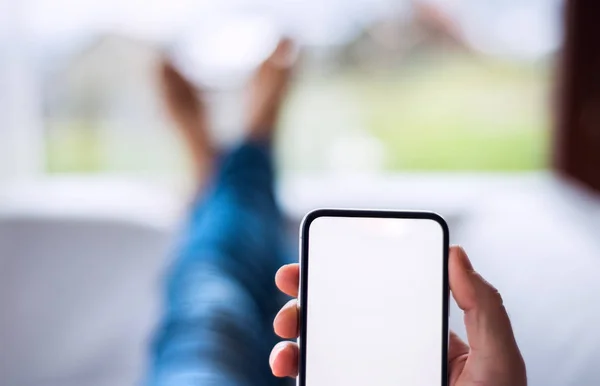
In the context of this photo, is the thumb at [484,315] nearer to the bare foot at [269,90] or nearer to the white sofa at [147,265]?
the white sofa at [147,265]

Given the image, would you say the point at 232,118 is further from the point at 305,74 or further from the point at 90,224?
the point at 90,224

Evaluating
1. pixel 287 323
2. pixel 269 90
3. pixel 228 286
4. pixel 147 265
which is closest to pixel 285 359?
pixel 287 323

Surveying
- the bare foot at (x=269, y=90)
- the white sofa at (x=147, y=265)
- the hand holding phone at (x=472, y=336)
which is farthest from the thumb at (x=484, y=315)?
the bare foot at (x=269, y=90)

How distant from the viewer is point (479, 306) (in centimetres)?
33

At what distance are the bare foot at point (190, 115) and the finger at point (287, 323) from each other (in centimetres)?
62

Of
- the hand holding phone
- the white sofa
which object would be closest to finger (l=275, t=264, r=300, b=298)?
the hand holding phone

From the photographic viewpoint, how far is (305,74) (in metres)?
1.12

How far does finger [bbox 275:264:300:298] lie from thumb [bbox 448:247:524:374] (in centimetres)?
9

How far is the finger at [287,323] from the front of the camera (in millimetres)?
336

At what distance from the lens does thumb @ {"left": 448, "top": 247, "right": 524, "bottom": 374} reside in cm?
32

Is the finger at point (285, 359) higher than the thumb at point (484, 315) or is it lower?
lower

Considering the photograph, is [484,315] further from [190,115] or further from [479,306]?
[190,115]

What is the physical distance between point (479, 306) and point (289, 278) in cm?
11

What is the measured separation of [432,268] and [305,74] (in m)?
0.84
